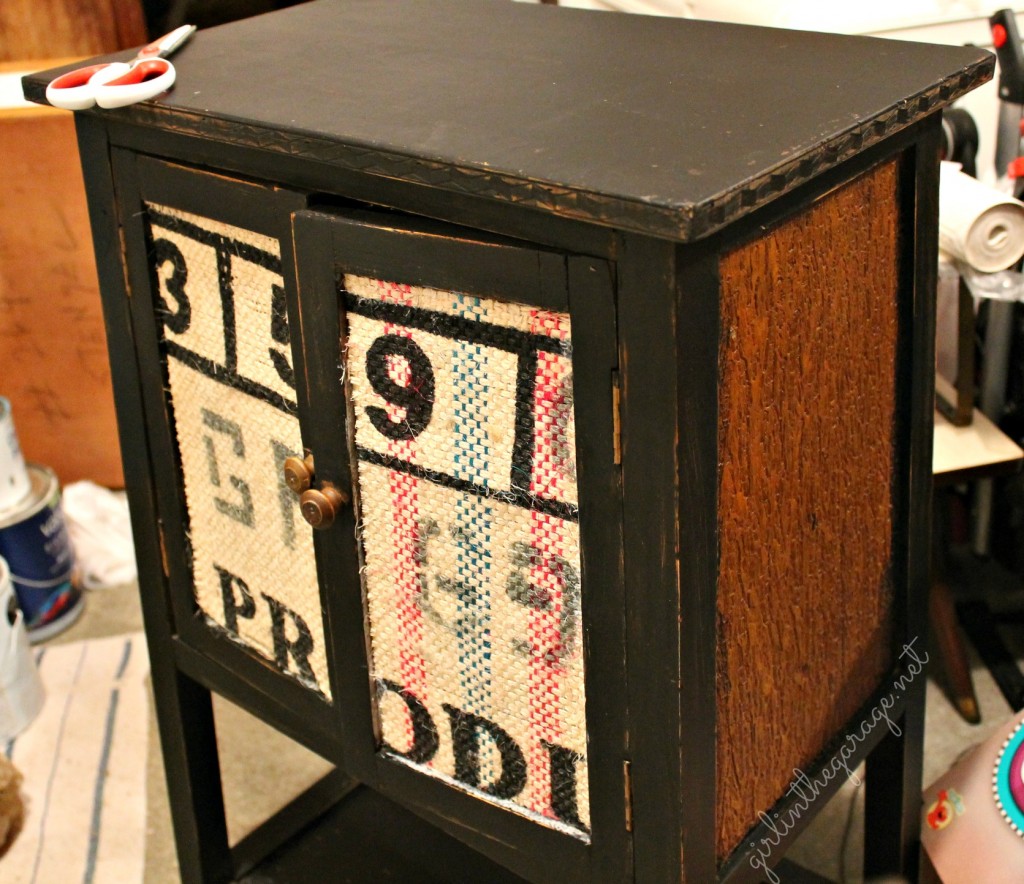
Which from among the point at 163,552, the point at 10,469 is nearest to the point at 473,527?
the point at 163,552

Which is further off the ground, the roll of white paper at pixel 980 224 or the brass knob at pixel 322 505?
the roll of white paper at pixel 980 224

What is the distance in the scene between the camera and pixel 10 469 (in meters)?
2.13

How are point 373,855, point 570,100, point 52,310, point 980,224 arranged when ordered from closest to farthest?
1. point 570,100
2. point 980,224
3. point 373,855
4. point 52,310

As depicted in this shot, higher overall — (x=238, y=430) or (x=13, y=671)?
(x=238, y=430)

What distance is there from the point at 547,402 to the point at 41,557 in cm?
148

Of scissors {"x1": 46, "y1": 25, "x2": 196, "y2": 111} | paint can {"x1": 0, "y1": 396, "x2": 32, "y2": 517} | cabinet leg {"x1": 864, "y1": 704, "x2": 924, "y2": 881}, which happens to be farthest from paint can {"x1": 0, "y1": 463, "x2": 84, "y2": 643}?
cabinet leg {"x1": 864, "y1": 704, "x2": 924, "y2": 881}

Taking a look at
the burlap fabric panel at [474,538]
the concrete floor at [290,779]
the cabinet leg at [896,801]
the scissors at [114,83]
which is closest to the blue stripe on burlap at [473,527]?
Result: the burlap fabric panel at [474,538]

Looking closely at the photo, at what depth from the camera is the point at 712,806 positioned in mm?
1032

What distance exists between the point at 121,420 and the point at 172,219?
24 centimetres

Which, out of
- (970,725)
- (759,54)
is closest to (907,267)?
(759,54)

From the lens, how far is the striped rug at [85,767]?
1749mm

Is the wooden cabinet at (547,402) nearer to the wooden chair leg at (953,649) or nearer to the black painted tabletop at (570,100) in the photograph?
the black painted tabletop at (570,100)

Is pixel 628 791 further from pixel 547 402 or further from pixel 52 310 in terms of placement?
pixel 52 310

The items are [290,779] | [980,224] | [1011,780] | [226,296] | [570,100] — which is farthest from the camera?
[290,779]
